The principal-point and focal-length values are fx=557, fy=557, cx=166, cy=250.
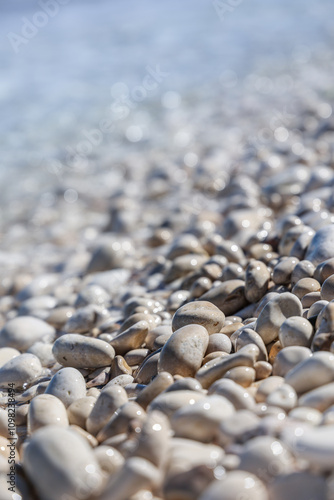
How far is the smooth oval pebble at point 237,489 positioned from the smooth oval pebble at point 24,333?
1.72m

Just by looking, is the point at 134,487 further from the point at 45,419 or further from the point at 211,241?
the point at 211,241

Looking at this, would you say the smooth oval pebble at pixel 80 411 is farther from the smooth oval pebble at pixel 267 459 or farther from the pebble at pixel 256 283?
the pebble at pixel 256 283

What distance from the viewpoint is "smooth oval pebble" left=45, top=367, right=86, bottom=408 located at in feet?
6.49

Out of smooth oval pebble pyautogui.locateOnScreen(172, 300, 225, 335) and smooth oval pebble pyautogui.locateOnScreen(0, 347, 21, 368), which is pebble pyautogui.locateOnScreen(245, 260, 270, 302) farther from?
smooth oval pebble pyautogui.locateOnScreen(0, 347, 21, 368)

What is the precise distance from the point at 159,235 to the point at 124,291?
0.89 meters

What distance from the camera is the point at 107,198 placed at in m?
5.34

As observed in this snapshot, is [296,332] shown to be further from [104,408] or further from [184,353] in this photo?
[104,408]

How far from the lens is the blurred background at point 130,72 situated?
267 inches

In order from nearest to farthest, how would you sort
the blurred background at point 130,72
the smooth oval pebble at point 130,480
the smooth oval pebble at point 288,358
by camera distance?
A: the smooth oval pebble at point 130,480 < the smooth oval pebble at point 288,358 < the blurred background at point 130,72

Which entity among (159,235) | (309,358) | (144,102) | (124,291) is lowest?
(144,102)

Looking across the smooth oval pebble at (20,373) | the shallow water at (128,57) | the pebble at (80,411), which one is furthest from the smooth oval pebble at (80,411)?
the shallow water at (128,57)

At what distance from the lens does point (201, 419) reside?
1437 mm

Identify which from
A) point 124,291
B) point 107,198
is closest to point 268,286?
point 124,291

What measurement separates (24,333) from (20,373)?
0.46m
